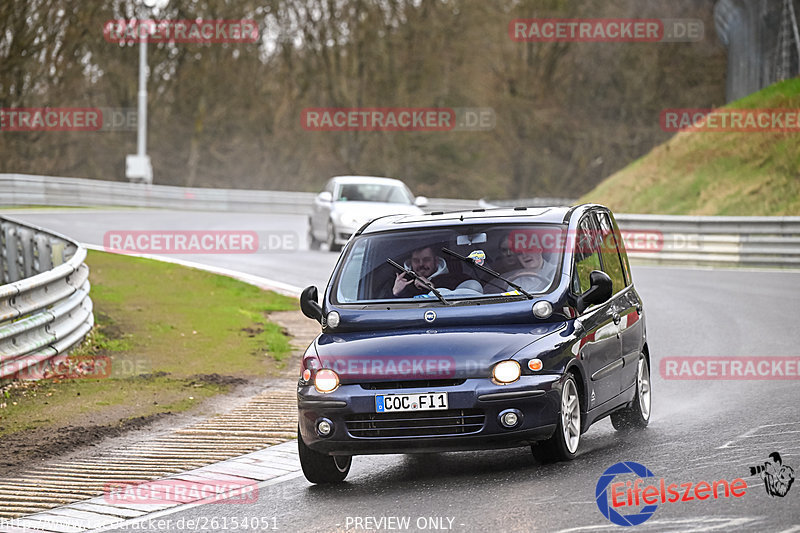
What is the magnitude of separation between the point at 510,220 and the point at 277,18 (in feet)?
155

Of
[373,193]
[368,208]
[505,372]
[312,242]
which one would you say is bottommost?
[312,242]

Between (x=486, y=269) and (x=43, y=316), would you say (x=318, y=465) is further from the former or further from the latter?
(x=43, y=316)

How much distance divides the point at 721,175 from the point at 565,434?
83.4 ft

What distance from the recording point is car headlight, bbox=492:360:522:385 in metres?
7.88

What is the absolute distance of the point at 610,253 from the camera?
397 inches

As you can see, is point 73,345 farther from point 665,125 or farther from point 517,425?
point 665,125

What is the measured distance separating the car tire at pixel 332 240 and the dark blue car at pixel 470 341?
56.7 ft

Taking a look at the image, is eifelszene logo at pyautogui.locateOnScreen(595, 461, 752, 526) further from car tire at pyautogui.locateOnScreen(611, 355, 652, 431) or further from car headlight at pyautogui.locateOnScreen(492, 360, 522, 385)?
car tire at pyautogui.locateOnScreen(611, 355, 652, 431)

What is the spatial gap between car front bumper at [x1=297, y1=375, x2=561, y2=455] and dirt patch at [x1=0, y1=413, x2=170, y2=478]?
2562mm

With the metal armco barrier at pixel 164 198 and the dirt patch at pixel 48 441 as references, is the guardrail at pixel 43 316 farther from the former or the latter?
the metal armco barrier at pixel 164 198

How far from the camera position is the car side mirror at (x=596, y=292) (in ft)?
28.2

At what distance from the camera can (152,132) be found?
55.4 meters

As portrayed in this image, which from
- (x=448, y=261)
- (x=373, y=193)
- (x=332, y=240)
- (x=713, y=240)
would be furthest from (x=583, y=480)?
(x=373, y=193)

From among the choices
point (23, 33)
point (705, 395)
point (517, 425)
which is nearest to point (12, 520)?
point (517, 425)
